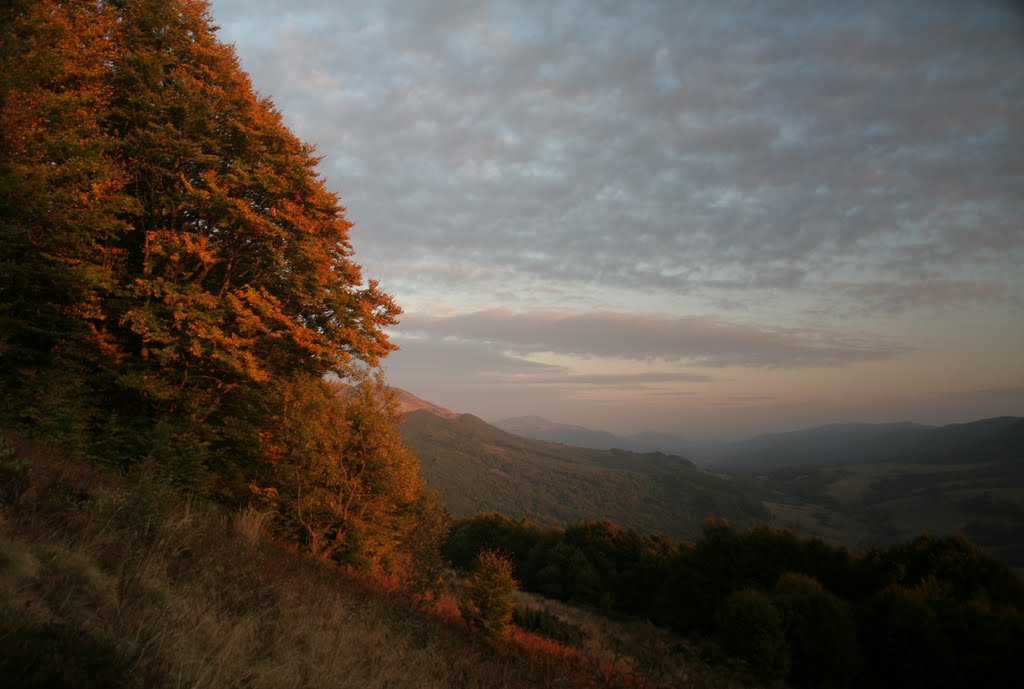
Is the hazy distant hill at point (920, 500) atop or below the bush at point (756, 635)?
below

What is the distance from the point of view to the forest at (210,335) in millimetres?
11156

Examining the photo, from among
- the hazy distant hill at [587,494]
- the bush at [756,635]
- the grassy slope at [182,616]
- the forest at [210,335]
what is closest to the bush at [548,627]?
the forest at [210,335]

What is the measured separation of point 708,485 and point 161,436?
183552 millimetres

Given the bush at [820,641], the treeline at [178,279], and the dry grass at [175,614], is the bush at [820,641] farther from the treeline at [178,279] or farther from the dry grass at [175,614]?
the treeline at [178,279]

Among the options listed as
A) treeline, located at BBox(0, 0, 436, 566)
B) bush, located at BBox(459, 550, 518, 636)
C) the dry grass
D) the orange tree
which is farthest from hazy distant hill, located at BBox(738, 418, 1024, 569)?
the orange tree

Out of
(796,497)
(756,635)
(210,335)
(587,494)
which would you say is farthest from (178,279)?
(796,497)

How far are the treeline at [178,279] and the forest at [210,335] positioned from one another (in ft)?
0.24

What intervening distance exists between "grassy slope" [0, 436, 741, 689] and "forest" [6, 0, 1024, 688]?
32cm

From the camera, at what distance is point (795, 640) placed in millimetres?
20484

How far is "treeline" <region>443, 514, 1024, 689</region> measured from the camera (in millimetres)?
18328

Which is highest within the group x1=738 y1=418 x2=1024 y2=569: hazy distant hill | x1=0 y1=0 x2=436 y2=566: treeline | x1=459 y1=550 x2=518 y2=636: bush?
x1=0 y1=0 x2=436 y2=566: treeline

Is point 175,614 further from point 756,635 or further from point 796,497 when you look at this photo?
point 796,497

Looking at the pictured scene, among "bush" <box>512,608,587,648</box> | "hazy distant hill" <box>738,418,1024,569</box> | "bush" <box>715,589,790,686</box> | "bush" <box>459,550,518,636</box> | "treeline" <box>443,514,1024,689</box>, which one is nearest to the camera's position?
"bush" <box>459,550,518,636</box>

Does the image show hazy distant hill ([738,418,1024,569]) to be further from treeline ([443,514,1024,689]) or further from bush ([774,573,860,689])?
bush ([774,573,860,689])
